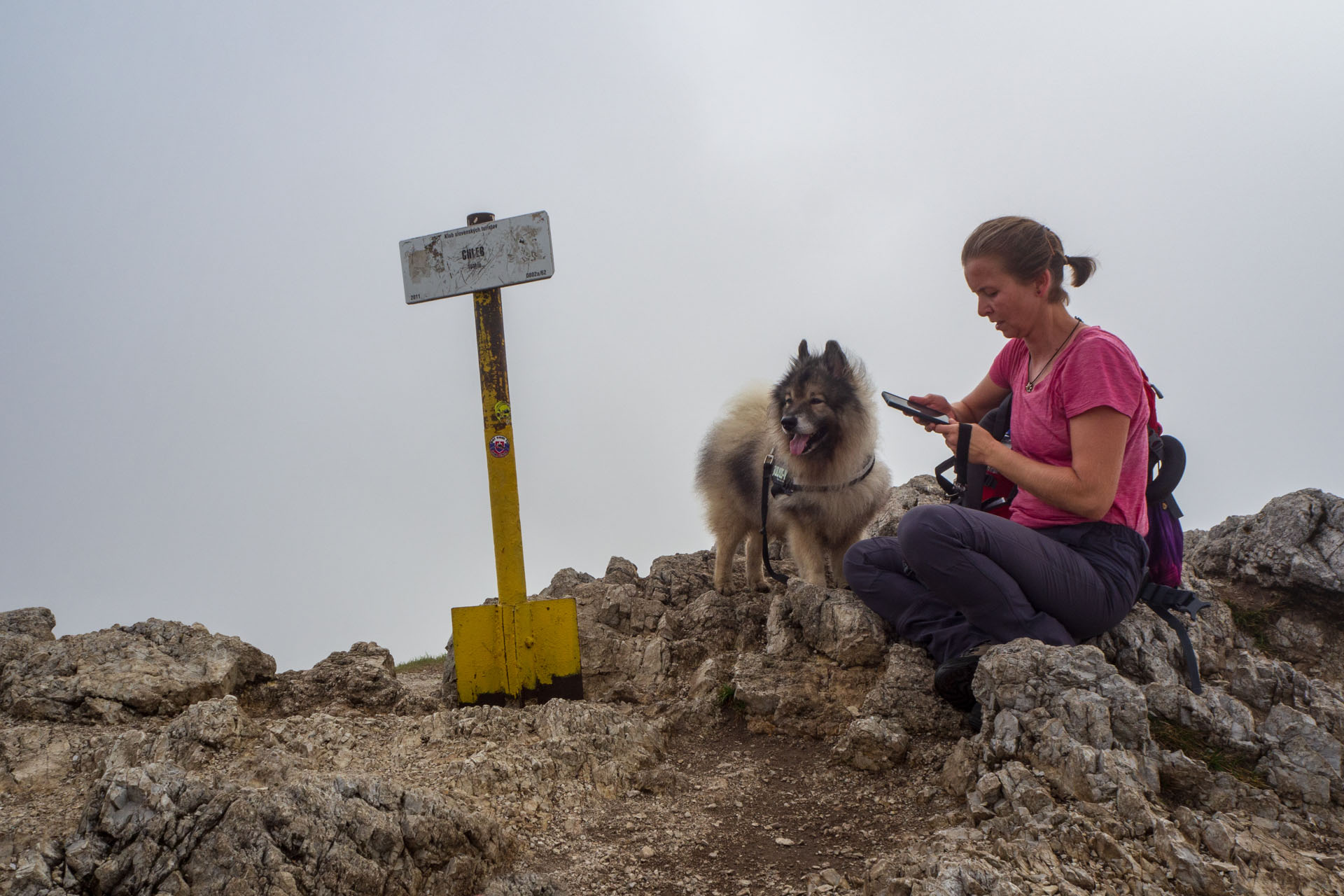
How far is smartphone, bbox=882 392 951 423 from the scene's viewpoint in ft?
10.1

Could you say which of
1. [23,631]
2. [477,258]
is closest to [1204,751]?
[477,258]

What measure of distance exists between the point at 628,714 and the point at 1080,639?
70.5 inches

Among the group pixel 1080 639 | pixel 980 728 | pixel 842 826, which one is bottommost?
pixel 842 826

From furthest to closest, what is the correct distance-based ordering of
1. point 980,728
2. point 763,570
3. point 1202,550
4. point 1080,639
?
1. point 763,570
2. point 1202,550
3. point 1080,639
4. point 980,728

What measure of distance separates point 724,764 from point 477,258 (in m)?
2.44

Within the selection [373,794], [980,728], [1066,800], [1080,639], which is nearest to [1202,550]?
[1080,639]

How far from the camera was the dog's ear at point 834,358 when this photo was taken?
4738mm

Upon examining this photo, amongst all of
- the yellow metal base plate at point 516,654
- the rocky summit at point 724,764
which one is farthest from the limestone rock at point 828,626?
the yellow metal base plate at point 516,654

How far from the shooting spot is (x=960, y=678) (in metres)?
2.98

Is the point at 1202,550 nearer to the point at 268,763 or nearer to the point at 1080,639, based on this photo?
the point at 1080,639

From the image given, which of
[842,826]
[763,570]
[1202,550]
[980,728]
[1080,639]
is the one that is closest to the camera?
[842,826]

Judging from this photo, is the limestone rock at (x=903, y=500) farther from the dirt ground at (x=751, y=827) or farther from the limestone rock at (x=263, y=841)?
the limestone rock at (x=263, y=841)

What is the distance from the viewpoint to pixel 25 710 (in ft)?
11.0

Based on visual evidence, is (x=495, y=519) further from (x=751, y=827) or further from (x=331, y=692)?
(x=751, y=827)
